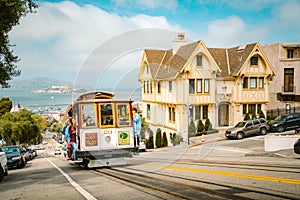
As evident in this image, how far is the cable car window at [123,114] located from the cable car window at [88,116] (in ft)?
3.60

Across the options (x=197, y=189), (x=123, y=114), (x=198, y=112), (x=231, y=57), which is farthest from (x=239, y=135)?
(x=197, y=189)

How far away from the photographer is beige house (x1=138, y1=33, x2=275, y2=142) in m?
29.6

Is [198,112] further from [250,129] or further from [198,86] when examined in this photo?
[250,129]

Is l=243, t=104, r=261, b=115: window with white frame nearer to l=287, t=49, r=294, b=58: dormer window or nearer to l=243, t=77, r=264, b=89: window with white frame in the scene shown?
l=243, t=77, r=264, b=89: window with white frame

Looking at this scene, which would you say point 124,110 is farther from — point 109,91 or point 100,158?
point 100,158

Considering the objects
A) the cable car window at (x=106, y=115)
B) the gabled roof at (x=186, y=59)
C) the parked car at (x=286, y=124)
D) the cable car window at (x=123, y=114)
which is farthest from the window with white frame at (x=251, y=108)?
the cable car window at (x=106, y=115)

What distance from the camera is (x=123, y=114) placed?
1437cm

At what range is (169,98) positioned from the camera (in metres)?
31.3

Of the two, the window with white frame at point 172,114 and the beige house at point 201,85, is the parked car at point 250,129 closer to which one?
the beige house at point 201,85

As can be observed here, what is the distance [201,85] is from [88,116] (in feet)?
70.2

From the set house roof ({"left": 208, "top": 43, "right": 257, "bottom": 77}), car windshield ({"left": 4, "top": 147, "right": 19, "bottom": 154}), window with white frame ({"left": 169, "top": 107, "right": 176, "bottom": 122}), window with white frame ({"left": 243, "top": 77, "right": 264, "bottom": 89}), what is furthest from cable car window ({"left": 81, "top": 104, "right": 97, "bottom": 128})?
window with white frame ({"left": 243, "top": 77, "right": 264, "bottom": 89})

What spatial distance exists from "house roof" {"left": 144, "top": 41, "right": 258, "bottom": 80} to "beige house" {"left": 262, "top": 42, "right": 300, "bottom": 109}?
23.3 feet

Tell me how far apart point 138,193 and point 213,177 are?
9.39 ft

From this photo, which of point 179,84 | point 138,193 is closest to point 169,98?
point 179,84
